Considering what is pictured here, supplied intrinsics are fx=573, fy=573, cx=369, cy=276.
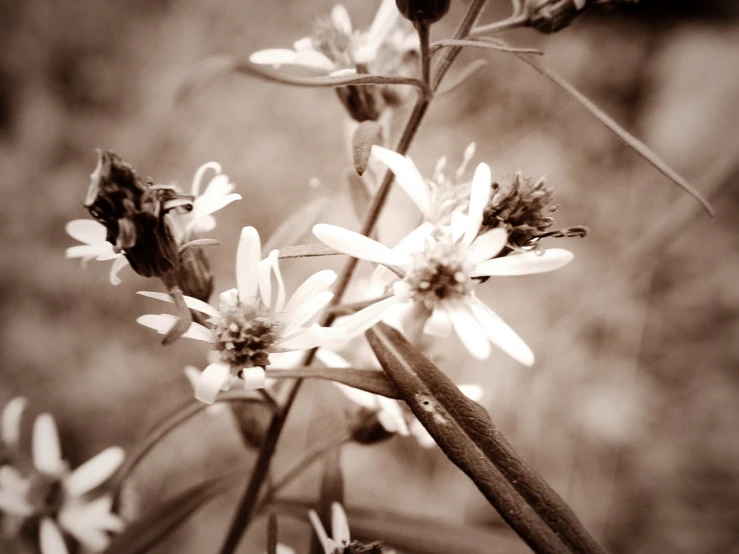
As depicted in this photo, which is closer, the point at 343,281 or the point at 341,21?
the point at 343,281

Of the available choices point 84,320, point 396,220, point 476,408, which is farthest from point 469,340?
point 84,320

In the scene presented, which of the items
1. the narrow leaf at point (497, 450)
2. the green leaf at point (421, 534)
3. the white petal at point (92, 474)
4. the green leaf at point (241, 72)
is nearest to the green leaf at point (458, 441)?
the narrow leaf at point (497, 450)

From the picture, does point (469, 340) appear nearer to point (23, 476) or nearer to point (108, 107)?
point (23, 476)

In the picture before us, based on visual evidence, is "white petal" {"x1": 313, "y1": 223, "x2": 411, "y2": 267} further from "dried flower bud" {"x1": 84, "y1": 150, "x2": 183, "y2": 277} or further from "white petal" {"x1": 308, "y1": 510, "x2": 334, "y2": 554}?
"white petal" {"x1": 308, "y1": 510, "x2": 334, "y2": 554}

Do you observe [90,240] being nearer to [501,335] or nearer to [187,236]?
[187,236]

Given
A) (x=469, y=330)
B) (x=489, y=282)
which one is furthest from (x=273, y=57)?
(x=489, y=282)

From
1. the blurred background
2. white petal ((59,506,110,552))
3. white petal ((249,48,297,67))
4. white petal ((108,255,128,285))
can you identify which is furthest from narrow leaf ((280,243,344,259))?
the blurred background
